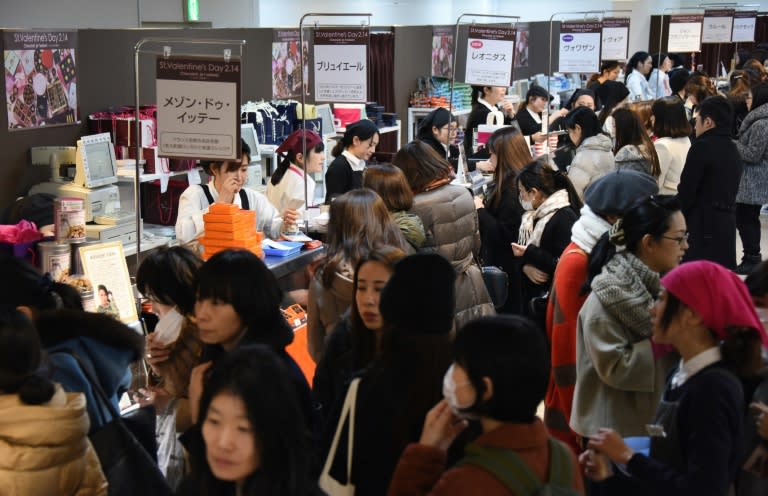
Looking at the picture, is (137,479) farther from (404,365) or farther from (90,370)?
(404,365)

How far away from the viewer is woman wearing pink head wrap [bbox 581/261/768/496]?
2348 mm

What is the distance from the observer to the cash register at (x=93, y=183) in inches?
245

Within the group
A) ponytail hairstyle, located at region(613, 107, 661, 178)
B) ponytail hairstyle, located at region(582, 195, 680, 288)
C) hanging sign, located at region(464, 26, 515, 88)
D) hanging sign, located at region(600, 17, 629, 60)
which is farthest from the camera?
Answer: hanging sign, located at region(600, 17, 629, 60)

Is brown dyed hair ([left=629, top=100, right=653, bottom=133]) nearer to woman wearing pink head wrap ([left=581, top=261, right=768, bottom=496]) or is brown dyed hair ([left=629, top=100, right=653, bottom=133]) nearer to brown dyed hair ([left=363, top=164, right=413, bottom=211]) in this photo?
brown dyed hair ([left=363, top=164, right=413, bottom=211])

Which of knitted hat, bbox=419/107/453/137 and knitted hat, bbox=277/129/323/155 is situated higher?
knitted hat, bbox=419/107/453/137

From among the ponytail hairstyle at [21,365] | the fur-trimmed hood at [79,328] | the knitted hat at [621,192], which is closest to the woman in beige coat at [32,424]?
the ponytail hairstyle at [21,365]

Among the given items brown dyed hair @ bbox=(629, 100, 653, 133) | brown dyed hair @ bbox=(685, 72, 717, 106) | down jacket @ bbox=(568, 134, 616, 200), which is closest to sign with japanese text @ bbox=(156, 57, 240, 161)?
down jacket @ bbox=(568, 134, 616, 200)

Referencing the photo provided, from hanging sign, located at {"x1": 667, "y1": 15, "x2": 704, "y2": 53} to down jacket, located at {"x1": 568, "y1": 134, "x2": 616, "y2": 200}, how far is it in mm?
7796

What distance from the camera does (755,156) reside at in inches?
338

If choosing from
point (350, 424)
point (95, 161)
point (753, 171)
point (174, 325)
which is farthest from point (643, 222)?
point (753, 171)

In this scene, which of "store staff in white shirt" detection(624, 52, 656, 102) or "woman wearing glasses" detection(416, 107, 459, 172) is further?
"store staff in white shirt" detection(624, 52, 656, 102)

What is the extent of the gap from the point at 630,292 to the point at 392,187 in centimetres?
160

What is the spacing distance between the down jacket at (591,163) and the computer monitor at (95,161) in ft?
10.0

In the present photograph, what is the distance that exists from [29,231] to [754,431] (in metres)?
2.96
